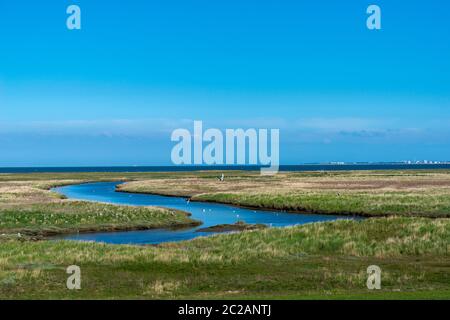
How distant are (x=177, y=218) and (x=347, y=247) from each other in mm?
27324

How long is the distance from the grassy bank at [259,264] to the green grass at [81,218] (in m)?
13.1

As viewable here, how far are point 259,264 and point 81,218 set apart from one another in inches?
1207

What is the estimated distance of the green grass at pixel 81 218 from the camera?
50.4 m

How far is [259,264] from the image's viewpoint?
98.0 feet

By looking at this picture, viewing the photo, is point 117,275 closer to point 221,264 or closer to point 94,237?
point 221,264

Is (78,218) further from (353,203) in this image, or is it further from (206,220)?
(353,203)

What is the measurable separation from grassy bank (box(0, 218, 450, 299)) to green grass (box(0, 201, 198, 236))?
13077 millimetres
